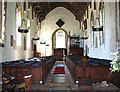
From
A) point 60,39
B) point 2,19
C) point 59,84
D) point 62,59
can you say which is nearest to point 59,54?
point 62,59

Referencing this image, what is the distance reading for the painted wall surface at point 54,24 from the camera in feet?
75.5

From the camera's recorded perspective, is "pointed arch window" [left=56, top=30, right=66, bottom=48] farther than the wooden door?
Yes

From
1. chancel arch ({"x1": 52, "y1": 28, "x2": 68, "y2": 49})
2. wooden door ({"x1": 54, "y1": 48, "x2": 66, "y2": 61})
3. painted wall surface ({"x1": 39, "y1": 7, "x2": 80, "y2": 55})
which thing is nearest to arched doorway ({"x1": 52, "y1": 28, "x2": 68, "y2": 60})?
chancel arch ({"x1": 52, "y1": 28, "x2": 68, "y2": 49})

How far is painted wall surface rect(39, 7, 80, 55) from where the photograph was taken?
23.0m

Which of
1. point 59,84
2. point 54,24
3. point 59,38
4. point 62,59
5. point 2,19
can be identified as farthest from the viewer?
point 59,38

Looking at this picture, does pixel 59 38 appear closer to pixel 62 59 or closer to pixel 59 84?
pixel 62 59

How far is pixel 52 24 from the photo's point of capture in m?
23.3

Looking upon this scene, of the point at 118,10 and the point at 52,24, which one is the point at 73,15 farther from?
the point at 118,10

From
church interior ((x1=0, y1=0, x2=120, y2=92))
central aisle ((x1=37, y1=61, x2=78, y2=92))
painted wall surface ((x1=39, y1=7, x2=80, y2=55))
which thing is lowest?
→ central aisle ((x1=37, y1=61, x2=78, y2=92))

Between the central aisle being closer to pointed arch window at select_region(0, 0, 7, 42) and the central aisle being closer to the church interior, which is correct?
the church interior

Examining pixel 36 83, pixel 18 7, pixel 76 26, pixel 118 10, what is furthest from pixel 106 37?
pixel 76 26

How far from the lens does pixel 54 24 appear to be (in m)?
23.3

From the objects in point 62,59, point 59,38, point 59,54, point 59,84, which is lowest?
point 59,84

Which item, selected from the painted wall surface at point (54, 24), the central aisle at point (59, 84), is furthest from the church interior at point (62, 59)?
the painted wall surface at point (54, 24)
